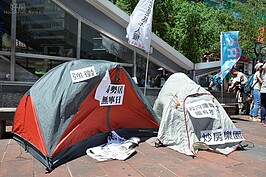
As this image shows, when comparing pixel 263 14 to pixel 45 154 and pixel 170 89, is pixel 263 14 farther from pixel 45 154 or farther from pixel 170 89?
pixel 45 154

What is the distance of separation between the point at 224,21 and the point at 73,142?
13650 mm

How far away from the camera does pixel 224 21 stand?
1541cm

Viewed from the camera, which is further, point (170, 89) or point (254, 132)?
point (254, 132)

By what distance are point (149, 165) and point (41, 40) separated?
212 inches

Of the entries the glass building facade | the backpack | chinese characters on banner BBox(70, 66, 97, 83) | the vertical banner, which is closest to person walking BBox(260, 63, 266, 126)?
the backpack

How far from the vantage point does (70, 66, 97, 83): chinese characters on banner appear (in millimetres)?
4430

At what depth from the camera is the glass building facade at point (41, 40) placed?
721 cm

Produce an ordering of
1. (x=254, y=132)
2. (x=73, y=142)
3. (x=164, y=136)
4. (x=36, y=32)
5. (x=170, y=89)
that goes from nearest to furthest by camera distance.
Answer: (x=73, y=142) → (x=164, y=136) → (x=170, y=89) → (x=254, y=132) → (x=36, y=32)

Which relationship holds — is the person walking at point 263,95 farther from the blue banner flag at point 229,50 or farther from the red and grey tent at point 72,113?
Answer: the red and grey tent at point 72,113

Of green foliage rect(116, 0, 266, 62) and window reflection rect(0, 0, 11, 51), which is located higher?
green foliage rect(116, 0, 266, 62)

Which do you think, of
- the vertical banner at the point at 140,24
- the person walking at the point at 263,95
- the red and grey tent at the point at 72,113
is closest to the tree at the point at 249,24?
the person walking at the point at 263,95

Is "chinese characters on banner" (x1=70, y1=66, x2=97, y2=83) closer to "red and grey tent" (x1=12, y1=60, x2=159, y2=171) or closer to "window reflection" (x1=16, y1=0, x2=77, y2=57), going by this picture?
"red and grey tent" (x1=12, y1=60, x2=159, y2=171)

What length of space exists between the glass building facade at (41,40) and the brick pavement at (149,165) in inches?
119

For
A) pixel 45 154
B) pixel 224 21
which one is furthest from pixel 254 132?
pixel 224 21
